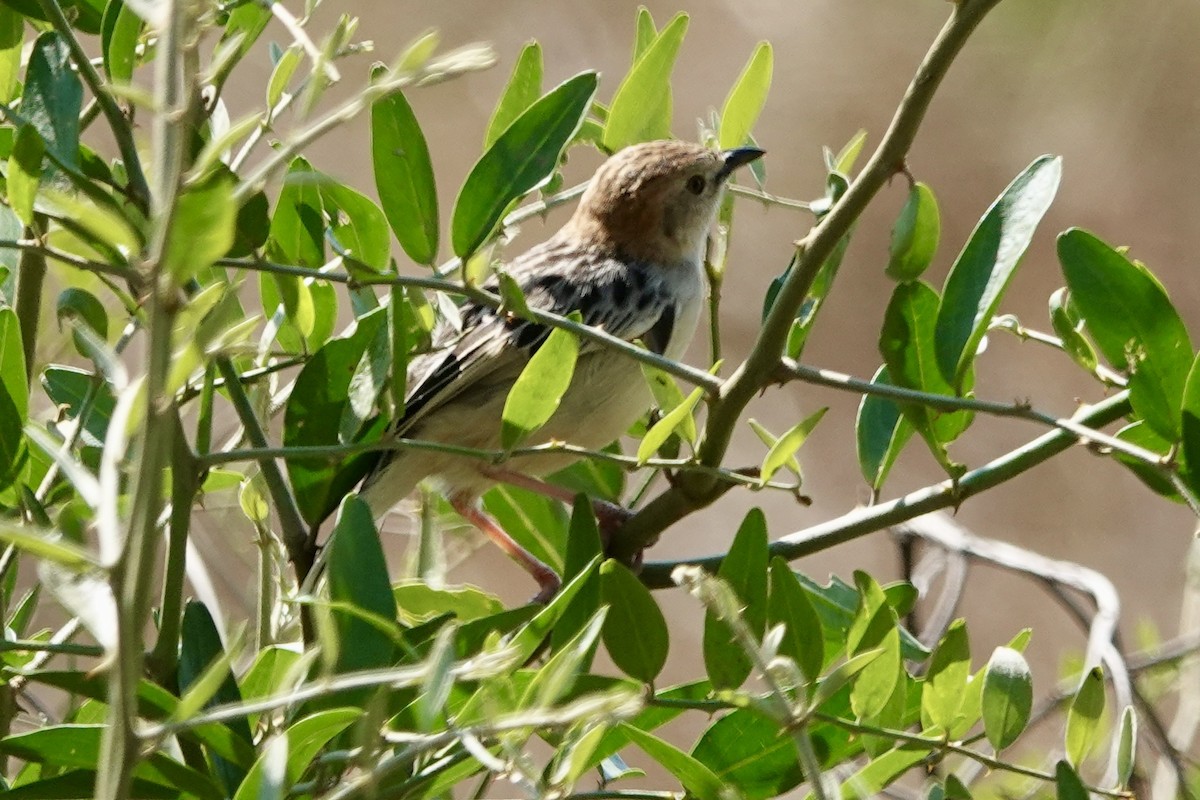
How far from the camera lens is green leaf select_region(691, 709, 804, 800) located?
6.13 feet

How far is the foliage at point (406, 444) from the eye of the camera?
46.4 inches

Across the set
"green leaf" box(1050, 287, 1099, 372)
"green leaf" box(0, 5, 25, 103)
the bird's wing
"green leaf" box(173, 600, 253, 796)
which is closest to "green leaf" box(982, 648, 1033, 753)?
"green leaf" box(1050, 287, 1099, 372)

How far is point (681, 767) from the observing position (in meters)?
1.59

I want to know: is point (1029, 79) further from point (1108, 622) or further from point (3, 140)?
point (3, 140)

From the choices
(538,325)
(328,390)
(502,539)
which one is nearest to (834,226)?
(328,390)

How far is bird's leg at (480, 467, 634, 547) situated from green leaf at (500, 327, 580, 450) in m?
1.00

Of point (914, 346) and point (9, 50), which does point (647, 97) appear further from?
point (9, 50)

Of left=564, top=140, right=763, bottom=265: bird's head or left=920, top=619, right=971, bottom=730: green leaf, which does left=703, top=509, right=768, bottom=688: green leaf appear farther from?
left=564, top=140, right=763, bottom=265: bird's head

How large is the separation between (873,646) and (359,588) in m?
0.66

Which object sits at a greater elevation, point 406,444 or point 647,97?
point 647,97

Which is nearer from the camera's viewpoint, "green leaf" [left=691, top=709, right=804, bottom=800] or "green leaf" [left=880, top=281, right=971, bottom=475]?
Answer: "green leaf" [left=691, top=709, right=804, bottom=800]

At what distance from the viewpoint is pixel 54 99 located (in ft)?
6.01

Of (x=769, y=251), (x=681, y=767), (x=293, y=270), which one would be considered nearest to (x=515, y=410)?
(x=293, y=270)

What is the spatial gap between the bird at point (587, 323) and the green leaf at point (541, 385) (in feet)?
3.49
